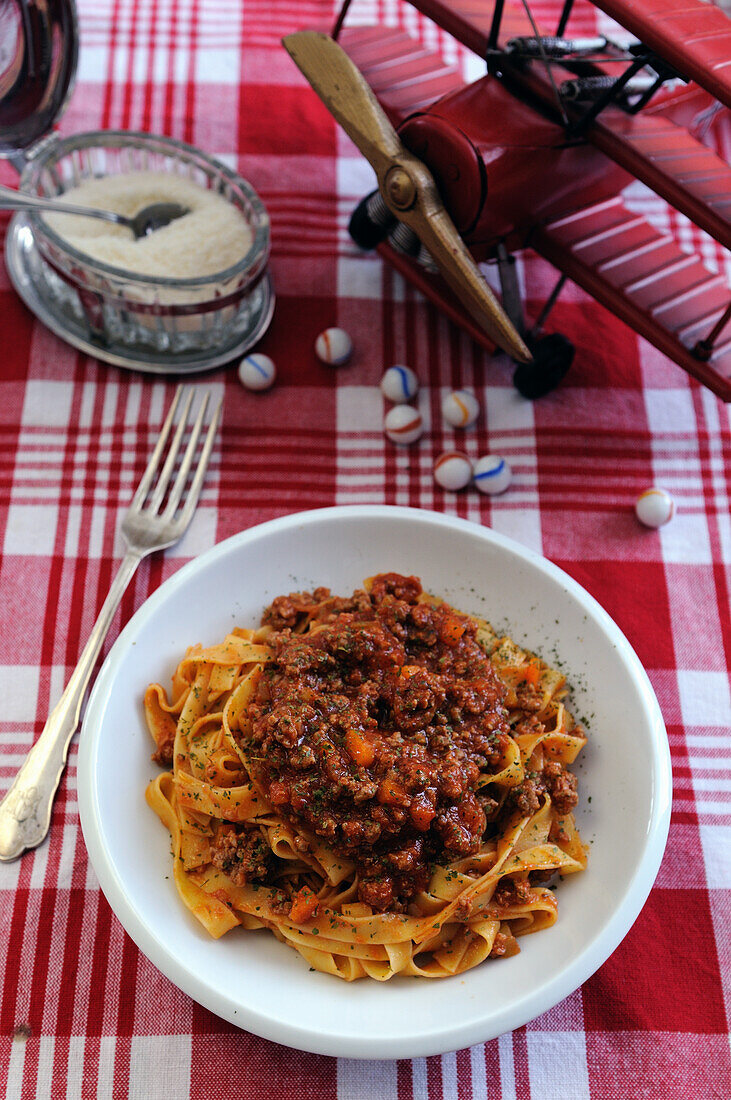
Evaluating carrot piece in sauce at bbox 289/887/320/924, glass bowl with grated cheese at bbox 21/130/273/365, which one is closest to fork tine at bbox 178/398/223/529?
glass bowl with grated cheese at bbox 21/130/273/365

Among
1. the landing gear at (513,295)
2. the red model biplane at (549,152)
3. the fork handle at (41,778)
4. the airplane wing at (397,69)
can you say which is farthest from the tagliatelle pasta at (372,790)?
the airplane wing at (397,69)

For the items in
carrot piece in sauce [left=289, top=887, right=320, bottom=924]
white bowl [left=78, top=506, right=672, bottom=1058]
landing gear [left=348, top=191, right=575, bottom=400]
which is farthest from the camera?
landing gear [left=348, top=191, right=575, bottom=400]

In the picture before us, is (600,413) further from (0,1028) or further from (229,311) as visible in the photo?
(0,1028)

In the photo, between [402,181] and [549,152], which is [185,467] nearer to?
[402,181]

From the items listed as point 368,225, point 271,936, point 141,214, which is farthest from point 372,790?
point 141,214

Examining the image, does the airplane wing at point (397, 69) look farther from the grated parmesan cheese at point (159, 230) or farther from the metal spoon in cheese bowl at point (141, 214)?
the metal spoon in cheese bowl at point (141, 214)

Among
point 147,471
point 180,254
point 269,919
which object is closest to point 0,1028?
point 269,919

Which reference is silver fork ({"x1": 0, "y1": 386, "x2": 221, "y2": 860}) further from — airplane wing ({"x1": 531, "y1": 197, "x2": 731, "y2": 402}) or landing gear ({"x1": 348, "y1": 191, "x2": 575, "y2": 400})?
airplane wing ({"x1": 531, "y1": 197, "x2": 731, "y2": 402})
